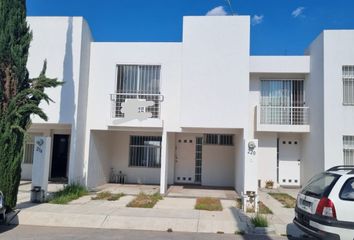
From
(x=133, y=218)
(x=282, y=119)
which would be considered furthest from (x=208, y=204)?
(x=282, y=119)

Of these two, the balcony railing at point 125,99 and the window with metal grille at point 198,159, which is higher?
the balcony railing at point 125,99

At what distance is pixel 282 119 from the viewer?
14.8 meters

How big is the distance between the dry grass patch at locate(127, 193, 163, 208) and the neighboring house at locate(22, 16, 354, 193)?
105cm

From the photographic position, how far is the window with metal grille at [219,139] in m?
15.8

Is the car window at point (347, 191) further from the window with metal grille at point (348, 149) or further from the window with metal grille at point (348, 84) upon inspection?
the window with metal grille at point (348, 84)

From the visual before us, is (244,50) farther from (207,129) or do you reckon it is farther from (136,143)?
(136,143)

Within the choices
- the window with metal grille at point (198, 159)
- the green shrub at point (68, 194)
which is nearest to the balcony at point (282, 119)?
the window with metal grille at point (198, 159)

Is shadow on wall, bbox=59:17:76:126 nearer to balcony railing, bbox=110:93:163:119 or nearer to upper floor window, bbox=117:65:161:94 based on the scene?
balcony railing, bbox=110:93:163:119

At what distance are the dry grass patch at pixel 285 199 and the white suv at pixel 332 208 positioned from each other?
15.9ft

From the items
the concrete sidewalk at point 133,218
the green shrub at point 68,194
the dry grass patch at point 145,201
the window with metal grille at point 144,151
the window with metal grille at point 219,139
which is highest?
the window with metal grille at point 219,139

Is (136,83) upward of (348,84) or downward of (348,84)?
downward

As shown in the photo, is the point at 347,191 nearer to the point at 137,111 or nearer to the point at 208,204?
the point at 208,204

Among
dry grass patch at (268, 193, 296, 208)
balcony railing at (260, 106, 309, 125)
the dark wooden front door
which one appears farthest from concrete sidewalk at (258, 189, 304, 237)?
the dark wooden front door

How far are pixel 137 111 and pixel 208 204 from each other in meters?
4.64
